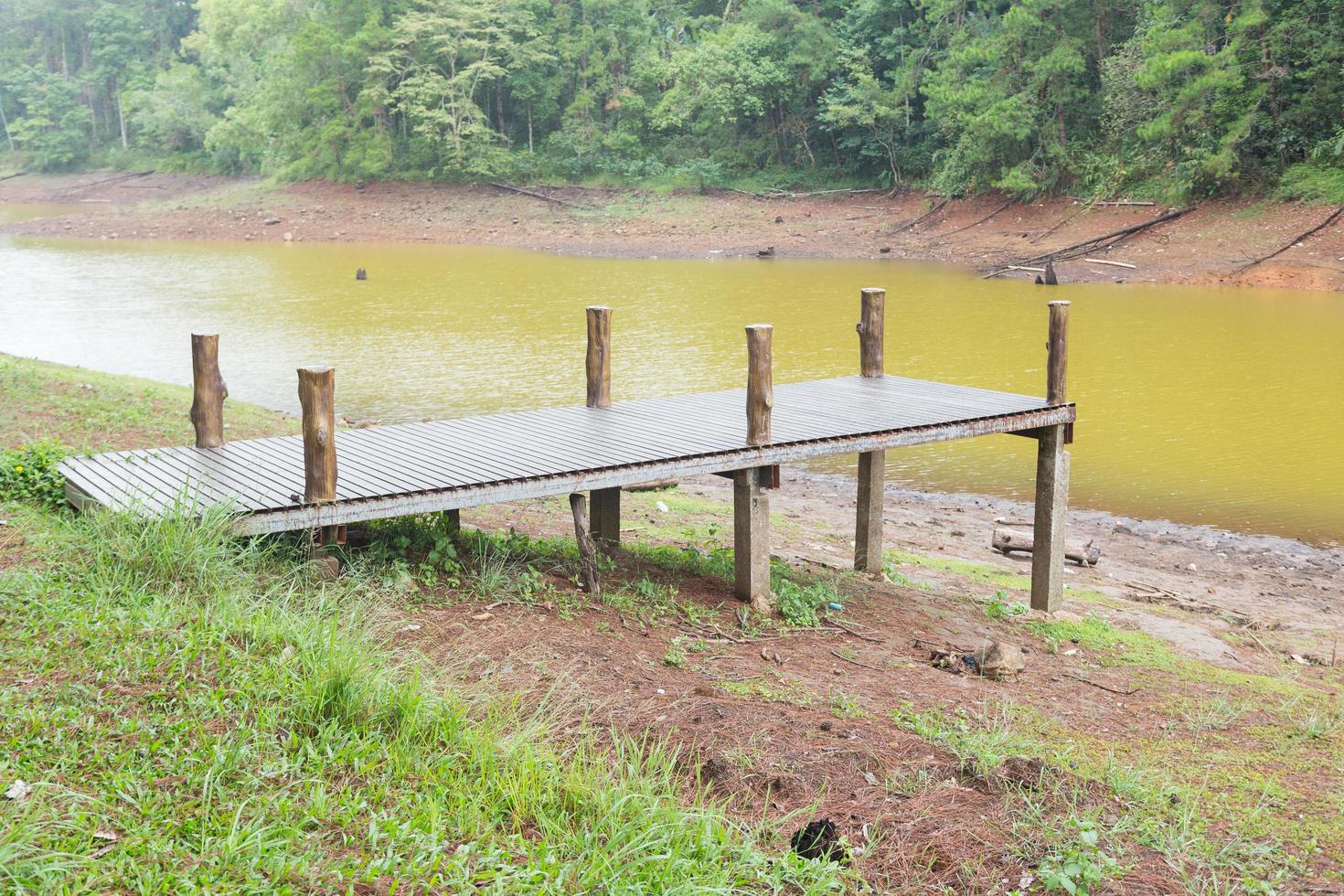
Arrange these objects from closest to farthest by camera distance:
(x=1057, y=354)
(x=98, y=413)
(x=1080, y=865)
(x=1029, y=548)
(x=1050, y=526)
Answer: (x=1080, y=865) → (x=1050, y=526) → (x=1057, y=354) → (x=1029, y=548) → (x=98, y=413)

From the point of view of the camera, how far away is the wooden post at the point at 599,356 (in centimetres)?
930

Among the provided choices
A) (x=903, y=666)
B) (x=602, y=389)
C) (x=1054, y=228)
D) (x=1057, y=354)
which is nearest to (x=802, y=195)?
(x=1054, y=228)

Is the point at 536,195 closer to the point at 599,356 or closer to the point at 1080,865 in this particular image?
the point at 599,356

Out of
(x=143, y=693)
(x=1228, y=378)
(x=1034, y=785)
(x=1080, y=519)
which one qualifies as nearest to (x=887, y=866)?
(x=1034, y=785)

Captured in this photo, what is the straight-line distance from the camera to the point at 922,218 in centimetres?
3481

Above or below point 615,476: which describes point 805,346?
below

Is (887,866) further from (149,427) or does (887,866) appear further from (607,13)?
(607,13)

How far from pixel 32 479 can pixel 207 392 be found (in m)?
1.10

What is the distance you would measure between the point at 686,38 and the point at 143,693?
45458 millimetres

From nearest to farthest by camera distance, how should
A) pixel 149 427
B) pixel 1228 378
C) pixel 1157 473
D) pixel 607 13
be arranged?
pixel 149 427
pixel 1157 473
pixel 1228 378
pixel 607 13

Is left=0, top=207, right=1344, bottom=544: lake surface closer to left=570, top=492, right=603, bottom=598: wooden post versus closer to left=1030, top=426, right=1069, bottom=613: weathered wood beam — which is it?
left=1030, top=426, right=1069, bottom=613: weathered wood beam

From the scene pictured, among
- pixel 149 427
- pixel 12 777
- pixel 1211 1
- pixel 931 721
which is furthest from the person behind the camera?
pixel 1211 1

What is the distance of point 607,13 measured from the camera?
4578 cm

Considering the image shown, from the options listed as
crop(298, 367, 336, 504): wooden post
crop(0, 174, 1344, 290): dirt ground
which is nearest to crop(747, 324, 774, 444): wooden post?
crop(298, 367, 336, 504): wooden post
